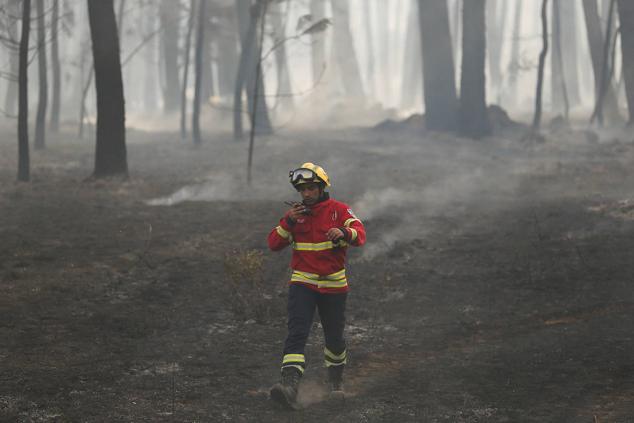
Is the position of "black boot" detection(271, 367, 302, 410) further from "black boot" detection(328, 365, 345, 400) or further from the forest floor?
"black boot" detection(328, 365, 345, 400)

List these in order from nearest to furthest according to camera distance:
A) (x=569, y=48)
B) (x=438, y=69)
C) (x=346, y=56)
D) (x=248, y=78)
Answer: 1. (x=438, y=69)
2. (x=248, y=78)
3. (x=569, y=48)
4. (x=346, y=56)

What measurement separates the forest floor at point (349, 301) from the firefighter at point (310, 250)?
47 cm

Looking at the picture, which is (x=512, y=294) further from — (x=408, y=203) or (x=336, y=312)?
(x=408, y=203)

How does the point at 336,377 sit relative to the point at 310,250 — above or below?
below

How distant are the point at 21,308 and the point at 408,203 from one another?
9502 mm

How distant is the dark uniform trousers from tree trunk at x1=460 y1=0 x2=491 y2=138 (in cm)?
2099

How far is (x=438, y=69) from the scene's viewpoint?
2777 cm

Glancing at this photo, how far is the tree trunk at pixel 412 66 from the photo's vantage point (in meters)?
58.1

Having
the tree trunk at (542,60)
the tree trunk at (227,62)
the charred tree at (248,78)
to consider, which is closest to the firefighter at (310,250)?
the charred tree at (248,78)

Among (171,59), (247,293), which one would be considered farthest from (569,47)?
(247,293)

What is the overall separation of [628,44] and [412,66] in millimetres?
34768

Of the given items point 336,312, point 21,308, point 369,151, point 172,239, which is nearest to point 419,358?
point 336,312

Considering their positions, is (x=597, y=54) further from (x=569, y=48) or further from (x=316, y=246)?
(x=316, y=246)

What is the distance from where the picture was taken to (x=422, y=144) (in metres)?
26.1
